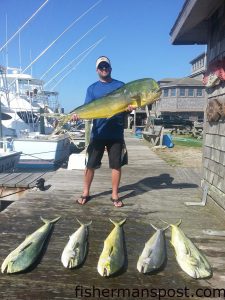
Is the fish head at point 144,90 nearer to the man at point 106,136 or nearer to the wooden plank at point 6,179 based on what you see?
the man at point 106,136

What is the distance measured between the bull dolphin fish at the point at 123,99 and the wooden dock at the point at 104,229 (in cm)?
128

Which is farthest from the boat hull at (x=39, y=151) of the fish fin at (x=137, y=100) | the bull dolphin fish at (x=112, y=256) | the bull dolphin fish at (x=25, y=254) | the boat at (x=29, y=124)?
the bull dolphin fish at (x=112, y=256)

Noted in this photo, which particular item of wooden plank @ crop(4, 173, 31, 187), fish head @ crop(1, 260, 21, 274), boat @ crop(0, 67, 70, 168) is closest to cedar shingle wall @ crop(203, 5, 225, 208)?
fish head @ crop(1, 260, 21, 274)

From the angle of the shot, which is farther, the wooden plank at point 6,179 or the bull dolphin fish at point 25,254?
the wooden plank at point 6,179

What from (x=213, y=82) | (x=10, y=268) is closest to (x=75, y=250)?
(x=10, y=268)

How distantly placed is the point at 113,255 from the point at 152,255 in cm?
33

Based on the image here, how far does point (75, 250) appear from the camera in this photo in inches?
115

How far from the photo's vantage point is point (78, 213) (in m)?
4.23

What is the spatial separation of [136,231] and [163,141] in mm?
15268

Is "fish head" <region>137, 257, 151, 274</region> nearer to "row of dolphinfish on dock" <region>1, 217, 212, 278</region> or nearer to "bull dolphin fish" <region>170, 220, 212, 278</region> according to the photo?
"row of dolphinfish on dock" <region>1, 217, 212, 278</region>

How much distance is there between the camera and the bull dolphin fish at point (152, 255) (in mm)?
2707

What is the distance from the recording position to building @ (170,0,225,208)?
13.7 feet

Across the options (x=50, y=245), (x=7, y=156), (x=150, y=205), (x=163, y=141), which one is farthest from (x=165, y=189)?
(x=163, y=141)

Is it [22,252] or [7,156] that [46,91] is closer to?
[7,156]
